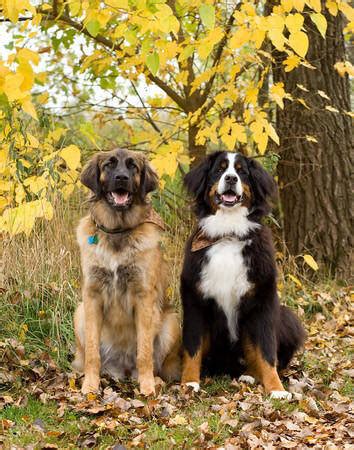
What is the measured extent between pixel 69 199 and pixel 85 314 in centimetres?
209

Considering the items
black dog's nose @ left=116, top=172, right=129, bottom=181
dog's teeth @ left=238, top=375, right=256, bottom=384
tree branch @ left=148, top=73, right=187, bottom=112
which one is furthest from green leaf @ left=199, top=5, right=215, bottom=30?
tree branch @ left=148, top=73, right=187, bottom=112

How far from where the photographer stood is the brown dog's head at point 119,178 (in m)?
4.54

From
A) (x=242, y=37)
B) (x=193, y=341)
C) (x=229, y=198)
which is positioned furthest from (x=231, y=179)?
(x=193, y=341)

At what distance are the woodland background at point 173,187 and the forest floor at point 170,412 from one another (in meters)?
0.01

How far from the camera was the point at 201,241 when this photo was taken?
4703mm

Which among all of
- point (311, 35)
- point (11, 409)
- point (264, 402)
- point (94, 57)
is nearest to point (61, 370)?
point (11, 409)

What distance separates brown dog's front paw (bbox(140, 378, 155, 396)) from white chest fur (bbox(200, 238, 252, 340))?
0.66 meters

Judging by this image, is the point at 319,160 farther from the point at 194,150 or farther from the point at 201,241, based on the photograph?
the point at 201,241

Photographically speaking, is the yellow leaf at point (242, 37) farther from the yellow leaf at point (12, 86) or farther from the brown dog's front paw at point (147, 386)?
the brown dog's front paw at point (147, 386)

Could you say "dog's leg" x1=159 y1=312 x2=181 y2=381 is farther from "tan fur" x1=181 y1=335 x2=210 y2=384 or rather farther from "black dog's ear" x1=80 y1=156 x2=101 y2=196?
"black dog's ear" x1=80 y1=156 x2=101 y2=196

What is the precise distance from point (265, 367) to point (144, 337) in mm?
821

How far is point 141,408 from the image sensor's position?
3969 mm

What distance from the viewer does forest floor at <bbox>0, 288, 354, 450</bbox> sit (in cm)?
353

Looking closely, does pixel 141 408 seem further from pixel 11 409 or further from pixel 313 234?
pixel 313 234
